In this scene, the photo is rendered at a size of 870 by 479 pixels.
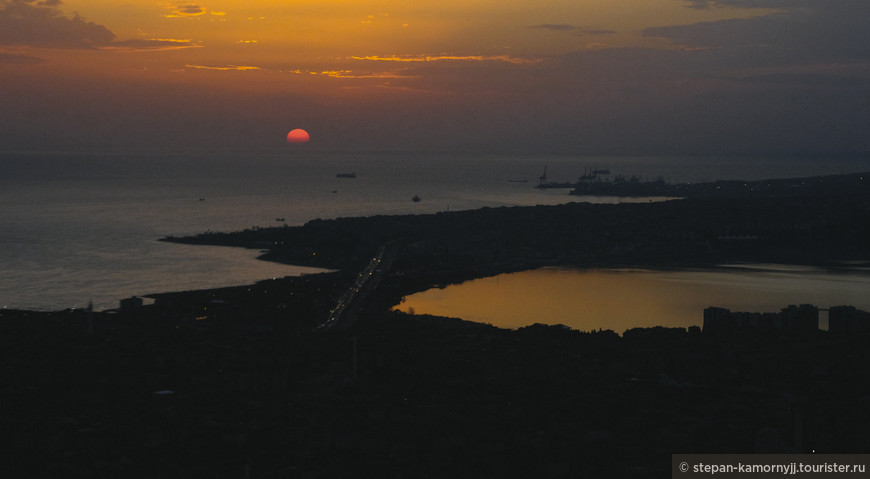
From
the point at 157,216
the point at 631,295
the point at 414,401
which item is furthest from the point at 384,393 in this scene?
the point at 157,216

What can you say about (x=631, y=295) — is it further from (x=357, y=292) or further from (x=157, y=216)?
(x=157, y=216)

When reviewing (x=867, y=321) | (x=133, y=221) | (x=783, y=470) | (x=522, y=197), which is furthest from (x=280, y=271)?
Result: (x=522, y=197)

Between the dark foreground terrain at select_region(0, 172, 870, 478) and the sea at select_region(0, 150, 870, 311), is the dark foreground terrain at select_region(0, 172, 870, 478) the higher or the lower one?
the lower one

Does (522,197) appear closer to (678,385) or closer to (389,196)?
(389,196)

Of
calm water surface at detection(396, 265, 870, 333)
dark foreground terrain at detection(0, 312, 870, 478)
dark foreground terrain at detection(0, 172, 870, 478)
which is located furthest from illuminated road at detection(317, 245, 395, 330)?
dark foreground terrain at detection(0, 312, 870, 478)

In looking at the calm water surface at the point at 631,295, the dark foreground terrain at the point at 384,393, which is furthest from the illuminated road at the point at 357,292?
the calm water surface at the point at 631,295

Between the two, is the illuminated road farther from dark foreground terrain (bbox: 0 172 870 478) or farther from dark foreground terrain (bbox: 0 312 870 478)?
dark foreground terrain (bbox: 0 312 870 478)

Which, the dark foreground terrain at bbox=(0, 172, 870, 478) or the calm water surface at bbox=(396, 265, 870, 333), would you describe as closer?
the dark foreground terrain at bbox=(0, 172, 870, 478)
